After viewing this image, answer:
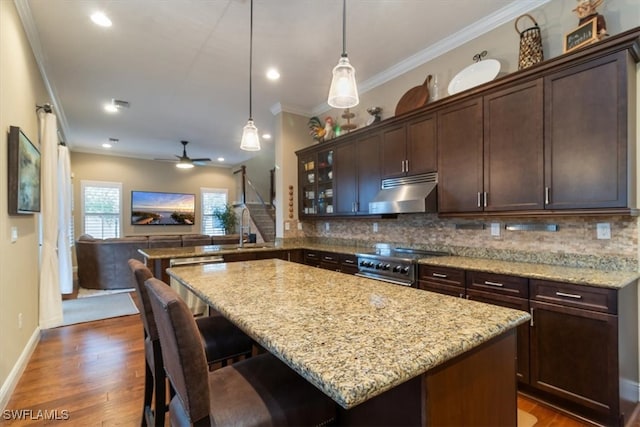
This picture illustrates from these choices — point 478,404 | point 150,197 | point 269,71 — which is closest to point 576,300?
point 478,404

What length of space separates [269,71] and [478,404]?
12.1 feet

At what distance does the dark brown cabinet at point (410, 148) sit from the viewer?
306 centimetres

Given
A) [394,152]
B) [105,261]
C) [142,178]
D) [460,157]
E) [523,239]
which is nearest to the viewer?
[523,239]

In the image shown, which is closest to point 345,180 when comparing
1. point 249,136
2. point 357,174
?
point 357,174

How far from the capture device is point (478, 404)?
0.95m

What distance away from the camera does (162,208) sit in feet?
27.2

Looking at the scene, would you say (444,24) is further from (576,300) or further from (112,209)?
(112,209)

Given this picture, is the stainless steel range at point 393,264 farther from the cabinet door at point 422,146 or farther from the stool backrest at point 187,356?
the stool backrest at point 187,356

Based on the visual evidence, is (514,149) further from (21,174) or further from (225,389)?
(21,174)

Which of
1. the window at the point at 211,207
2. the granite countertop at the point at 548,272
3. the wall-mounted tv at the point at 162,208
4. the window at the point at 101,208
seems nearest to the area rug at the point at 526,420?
the granite countertop at the point at 548,272

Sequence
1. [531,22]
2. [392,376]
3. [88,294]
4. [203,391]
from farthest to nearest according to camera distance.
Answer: [88,294]
[531,22]
[203,391]
[392,376]

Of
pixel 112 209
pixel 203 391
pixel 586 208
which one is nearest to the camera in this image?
pixel 203 391

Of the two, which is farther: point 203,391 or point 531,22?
point 531,22

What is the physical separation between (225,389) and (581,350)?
204cm
